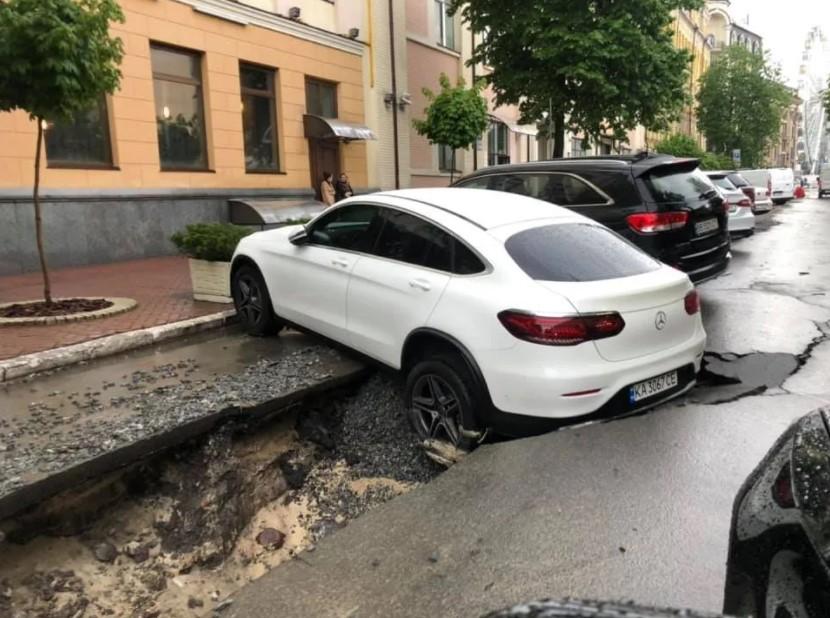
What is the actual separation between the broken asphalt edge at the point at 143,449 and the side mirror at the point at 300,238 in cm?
129

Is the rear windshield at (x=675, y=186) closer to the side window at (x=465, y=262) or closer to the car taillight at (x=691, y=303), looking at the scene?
the car taillight at (x=691, y=303)

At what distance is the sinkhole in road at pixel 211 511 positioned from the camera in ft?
11.7

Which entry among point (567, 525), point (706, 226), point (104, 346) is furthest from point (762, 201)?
point (567, 525)

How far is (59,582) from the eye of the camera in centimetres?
352

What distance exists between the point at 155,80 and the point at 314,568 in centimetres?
Answer: 1206

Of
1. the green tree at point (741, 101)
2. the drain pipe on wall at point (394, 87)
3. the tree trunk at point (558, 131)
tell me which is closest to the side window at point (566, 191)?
the tree trunk at point (558, 131)

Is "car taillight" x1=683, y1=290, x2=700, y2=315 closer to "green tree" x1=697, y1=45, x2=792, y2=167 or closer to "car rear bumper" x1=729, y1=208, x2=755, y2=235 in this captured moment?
"car rear bumper" x1=729, y1=208, x2=755, y2=235

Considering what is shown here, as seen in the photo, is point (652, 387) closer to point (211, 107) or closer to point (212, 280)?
point (212, 280)

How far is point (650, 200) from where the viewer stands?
6.98 m

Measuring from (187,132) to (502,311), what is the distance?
11.4 metres

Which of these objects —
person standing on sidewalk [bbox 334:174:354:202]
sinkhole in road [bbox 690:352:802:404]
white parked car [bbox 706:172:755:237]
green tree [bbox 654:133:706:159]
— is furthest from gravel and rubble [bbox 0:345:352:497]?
green tree [bbox 654:133:706:159]

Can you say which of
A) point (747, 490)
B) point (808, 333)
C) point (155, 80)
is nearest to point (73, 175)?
point (155, 80)

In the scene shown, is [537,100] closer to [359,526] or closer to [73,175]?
[73,175]

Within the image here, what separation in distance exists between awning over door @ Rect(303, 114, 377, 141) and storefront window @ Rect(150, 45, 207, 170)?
9.89 feet
